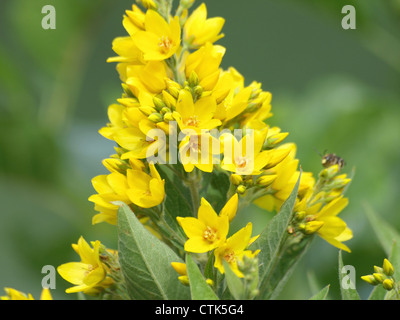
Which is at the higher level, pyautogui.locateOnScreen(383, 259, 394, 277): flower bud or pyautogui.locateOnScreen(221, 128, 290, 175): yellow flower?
pyautogui.locateOnScreen(221, 128, 290, 175): yellow flower

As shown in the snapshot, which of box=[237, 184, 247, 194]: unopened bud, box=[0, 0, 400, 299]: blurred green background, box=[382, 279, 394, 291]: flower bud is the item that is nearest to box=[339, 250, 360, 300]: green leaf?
box=[382, 279, 394, 291]: flower bud

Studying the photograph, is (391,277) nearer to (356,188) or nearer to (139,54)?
(139,54)

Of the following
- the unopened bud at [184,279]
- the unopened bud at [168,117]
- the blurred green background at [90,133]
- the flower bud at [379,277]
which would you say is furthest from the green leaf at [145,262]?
the blurred green background at [90,133]

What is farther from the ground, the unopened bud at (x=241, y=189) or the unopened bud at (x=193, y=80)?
the unopened bud at (x=193, y=80)

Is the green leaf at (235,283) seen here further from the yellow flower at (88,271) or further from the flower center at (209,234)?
the yellow flower at (88,271)

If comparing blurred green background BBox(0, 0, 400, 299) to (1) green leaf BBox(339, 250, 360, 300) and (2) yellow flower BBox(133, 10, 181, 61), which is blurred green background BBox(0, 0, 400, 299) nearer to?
(1) green leaf BBox(339, 250, 360, 300)
